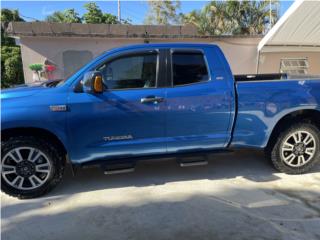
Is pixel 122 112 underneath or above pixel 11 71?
underneath

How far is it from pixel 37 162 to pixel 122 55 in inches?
69.4

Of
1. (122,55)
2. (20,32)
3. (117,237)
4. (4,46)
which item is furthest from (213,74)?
(4,46)

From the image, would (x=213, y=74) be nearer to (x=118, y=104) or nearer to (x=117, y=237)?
(x=118, y=104)

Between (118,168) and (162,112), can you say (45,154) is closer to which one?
(118,168)

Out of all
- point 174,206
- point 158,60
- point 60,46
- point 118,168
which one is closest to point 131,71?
point 158,60

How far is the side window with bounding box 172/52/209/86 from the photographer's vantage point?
15.8 feet

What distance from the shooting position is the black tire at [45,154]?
4.32 meters

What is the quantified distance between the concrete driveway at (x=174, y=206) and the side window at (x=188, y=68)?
1.46m

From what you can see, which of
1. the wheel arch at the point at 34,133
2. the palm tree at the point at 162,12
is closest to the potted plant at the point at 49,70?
the wheel arch at the point at 34,133

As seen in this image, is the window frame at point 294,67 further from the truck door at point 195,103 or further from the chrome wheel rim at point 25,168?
the chrome wheel rim at point 25,168

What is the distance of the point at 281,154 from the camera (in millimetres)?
5273

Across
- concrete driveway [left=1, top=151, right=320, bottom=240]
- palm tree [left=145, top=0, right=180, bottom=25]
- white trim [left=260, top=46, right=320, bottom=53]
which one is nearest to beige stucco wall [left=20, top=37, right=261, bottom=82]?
white trim [left=260, top=46, right=320, bottom=53]

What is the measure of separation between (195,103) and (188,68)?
52 centimetres

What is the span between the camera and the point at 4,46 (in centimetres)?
1930
